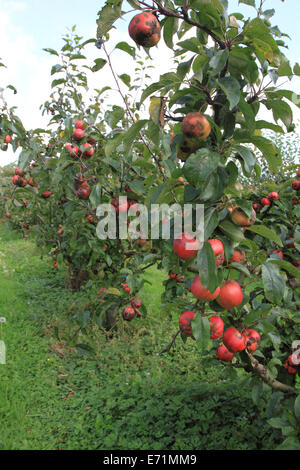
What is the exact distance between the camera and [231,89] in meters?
0.84

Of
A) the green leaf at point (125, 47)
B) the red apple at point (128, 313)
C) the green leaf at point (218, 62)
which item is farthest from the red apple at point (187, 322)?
the green leaf at point (125, 47)

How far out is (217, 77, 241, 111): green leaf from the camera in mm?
817

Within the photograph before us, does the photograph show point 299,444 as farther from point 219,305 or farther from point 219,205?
point 219,205

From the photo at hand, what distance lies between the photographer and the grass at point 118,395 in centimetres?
216

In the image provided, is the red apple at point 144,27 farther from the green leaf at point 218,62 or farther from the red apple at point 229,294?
the red apple at point 229,294

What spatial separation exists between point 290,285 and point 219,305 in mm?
876

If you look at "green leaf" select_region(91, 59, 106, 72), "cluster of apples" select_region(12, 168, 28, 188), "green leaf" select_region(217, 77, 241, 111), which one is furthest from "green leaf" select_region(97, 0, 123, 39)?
"cluster of apples" select_region(12, 168, 28, 188)

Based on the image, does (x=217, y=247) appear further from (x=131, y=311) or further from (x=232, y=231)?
(x=131, y=311)

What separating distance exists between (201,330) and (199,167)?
509 mm

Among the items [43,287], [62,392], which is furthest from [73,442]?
[43,287]

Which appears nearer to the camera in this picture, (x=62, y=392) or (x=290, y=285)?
(x=290, y=285)

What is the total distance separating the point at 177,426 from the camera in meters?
2.24

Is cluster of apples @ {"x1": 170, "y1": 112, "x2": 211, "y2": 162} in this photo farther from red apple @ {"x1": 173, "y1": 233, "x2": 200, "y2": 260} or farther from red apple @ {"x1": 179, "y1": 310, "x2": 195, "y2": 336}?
red apple @ {"x1": 179, "y1": 310, "x2": 195, "y2": 336}
